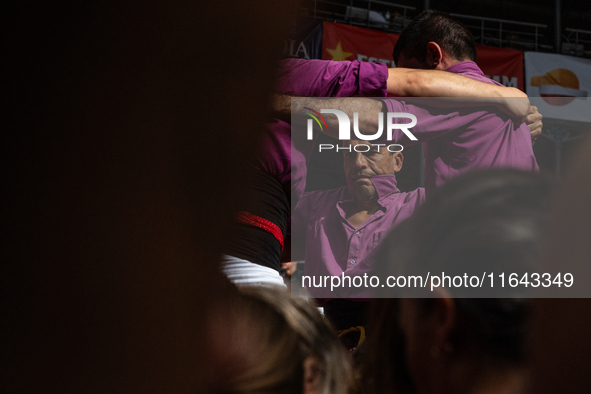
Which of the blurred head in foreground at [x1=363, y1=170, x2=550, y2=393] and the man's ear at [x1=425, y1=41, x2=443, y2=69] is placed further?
the man's ear at [x1=425, y1=41, x2=443, y2=69]

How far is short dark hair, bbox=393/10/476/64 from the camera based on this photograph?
101 cm

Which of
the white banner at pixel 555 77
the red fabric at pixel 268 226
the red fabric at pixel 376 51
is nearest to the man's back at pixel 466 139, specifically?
the red fabric at pixel 268 226

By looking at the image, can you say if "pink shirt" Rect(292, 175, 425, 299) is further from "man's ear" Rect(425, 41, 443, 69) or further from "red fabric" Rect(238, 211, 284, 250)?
"man's ear" Rect(425, 41, 443, 69)

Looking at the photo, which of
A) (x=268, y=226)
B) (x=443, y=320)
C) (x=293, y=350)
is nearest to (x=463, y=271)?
(x=443, y=320)

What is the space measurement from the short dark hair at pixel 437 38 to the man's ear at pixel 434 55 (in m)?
0.02

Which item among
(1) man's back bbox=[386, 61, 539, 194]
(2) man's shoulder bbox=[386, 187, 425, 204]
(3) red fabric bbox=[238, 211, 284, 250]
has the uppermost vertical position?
(1) man's back bbox=[386, 61, 539, 194]

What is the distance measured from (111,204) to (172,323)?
0.8 inches

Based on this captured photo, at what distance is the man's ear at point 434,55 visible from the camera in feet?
3.24

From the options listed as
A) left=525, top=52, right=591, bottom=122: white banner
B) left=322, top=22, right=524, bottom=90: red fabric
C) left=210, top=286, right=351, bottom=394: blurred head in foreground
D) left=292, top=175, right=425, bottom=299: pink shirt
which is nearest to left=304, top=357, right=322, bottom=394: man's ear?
left=210, top=286, right=351, bottom=394: blurred head in foreground

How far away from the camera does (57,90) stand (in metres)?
0.07

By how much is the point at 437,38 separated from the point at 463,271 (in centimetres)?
80

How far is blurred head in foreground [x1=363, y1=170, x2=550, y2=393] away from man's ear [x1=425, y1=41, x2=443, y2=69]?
0.69 metres

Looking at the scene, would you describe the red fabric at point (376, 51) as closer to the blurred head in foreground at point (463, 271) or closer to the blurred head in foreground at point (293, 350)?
the blurred head in foreground at point (293, 350)

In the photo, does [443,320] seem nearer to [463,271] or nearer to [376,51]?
[463,271]
